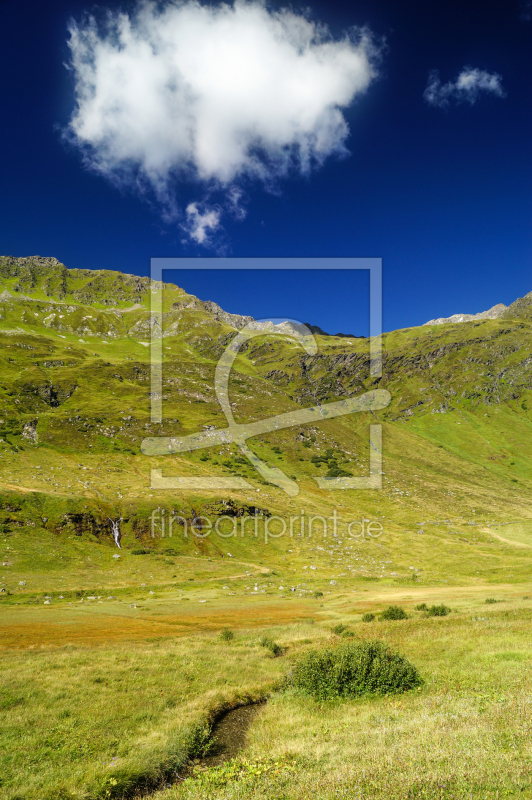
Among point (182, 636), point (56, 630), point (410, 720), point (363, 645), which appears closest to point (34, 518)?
point (56, 630)

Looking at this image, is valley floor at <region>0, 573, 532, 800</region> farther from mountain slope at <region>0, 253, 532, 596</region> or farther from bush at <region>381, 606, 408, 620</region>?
mountain slope at <region>0, 253, 532, 596</region>

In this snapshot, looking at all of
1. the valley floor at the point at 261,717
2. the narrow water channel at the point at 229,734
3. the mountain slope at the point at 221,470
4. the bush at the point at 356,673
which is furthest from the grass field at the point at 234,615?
the bush at the point at 356,673

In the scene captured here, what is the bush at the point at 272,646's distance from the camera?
71.8ft

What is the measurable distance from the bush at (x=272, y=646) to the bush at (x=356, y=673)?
6.07m

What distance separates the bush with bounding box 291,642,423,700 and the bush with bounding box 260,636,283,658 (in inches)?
239

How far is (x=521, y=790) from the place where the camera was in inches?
255

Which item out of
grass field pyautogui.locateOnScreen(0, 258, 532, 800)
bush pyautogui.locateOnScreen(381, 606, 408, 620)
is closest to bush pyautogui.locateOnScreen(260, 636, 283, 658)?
grass field pyautogui.locateOnScreen(0, 258, 532, 800)

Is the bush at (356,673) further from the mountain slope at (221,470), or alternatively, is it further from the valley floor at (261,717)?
the mountain slope at (221,470)

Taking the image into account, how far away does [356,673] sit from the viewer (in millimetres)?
14906

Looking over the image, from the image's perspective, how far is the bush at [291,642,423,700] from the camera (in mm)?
14297

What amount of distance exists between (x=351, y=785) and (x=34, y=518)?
66.6 m

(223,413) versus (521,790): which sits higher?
(223,413)

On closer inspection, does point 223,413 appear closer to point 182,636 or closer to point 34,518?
point 34,518

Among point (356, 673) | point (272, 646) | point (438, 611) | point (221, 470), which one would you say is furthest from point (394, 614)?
point (221, 470)
